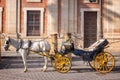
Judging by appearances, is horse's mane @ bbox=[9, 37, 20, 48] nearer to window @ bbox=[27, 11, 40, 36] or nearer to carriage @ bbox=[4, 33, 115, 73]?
Result: carriage @ bbox=[4, 33, 115, 73]

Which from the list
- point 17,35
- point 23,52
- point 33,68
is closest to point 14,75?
point 23,52

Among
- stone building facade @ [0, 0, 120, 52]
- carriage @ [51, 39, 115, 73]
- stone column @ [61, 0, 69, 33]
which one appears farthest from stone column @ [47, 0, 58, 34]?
carriage @ [51, 39, 115, 73]

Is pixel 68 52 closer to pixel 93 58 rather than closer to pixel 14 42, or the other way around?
pixel 93 58

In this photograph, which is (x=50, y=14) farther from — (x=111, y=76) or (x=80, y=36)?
(x=111, y=76)

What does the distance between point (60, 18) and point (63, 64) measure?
13220 mm

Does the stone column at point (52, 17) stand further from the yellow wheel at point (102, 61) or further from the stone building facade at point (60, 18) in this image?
the yellow wheel at point (102, 61)

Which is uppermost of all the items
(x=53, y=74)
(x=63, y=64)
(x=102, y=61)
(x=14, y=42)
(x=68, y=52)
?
(x=14, y=42)

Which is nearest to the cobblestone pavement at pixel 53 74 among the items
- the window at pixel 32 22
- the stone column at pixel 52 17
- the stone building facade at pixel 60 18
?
the stone column at pixel 52 17

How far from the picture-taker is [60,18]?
28.7 metres

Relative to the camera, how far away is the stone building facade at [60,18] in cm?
2864

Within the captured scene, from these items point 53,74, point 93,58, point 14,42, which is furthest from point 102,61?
point 14,42

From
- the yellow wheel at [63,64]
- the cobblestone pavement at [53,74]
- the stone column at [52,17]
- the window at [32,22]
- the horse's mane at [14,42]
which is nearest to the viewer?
the cobblestone pavement at [53,74]

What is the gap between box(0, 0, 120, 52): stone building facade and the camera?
1128 inches

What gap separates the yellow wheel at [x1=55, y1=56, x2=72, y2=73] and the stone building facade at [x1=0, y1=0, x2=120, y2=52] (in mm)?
12891
